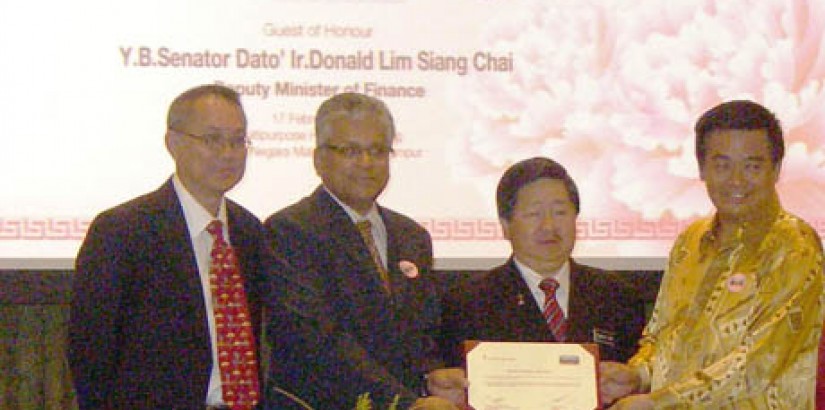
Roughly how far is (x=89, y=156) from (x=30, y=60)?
39 cm

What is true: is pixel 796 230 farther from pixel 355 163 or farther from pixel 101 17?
pixel 101 17

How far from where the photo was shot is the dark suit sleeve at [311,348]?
3.64m

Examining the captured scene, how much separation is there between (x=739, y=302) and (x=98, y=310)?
1.66 metres

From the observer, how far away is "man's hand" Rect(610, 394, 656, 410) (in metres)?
3.43

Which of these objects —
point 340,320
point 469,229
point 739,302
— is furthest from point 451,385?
point 469,229

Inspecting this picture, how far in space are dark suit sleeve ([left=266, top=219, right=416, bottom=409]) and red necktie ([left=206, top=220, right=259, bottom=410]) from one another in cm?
8

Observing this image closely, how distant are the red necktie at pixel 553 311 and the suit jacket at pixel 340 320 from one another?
0.34m

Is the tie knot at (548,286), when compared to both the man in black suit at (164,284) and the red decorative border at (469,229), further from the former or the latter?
the red decorative border at (469,229)

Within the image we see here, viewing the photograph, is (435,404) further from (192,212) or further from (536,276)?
(192,212)

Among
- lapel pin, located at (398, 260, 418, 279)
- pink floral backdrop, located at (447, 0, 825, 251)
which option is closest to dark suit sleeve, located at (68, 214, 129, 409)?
lapel pin, located at (398, 260, 418, 279)

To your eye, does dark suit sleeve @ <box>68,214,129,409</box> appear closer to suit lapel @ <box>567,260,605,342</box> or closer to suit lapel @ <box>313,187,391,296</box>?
suit lapel @ <box>313,187,391,296</box>

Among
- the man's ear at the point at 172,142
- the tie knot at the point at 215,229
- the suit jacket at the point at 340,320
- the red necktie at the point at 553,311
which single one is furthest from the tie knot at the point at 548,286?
the man's ear at the point at 172,142

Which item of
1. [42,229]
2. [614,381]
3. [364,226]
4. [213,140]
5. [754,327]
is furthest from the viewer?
[42,229]

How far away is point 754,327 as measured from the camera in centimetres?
343
